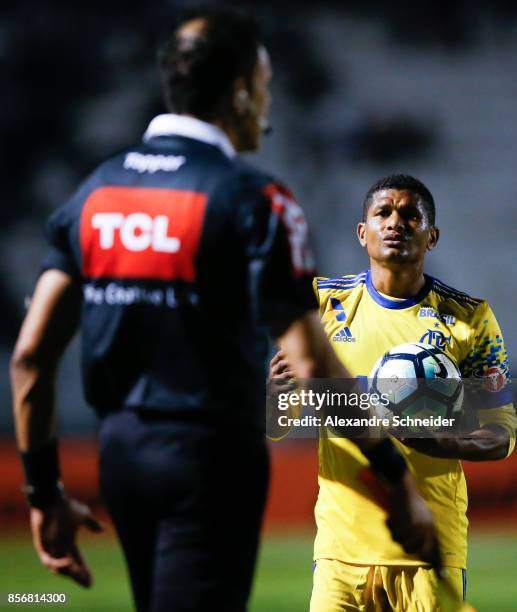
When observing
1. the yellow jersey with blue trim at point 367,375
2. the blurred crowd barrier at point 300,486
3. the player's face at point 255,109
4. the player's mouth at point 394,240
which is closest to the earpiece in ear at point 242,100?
the player's face at point 255,109

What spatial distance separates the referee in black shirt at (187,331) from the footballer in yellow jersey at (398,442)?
59.8 inches

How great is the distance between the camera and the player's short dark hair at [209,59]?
242 cm

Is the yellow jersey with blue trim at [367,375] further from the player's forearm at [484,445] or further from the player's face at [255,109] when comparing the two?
the player's face at [255,109]

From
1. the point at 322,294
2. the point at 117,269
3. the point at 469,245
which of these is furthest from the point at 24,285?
the point at 117,269

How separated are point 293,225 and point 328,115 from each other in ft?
37.9

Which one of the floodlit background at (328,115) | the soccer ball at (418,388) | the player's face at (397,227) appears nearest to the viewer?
the soccer ball at (418,388)

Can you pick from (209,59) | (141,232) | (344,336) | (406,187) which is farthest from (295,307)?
(406,187)

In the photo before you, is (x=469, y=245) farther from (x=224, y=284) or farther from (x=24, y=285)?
(x=224, y=284)

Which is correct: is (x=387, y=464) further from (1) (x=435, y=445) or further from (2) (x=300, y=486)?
(2) (x=300, y=486)

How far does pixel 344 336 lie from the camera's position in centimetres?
407

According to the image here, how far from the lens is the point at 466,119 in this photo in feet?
46.0

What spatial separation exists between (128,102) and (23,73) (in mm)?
1350

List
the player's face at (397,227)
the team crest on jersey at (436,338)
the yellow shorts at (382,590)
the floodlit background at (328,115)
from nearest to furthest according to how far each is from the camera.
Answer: the yellow shorts at (382,590) → the team crest on jersey at (436,338) → the player's face at (397,227) → the floodlit background at (328,115)

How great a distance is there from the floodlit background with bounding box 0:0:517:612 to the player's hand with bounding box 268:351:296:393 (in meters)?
9.28
